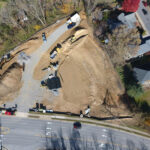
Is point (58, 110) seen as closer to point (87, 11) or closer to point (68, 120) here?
point (68, 120)

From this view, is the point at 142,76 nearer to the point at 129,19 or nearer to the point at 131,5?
the point at 129,19

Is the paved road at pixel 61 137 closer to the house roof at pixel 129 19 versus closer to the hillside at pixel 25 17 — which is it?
the hillside at pixel 25 17

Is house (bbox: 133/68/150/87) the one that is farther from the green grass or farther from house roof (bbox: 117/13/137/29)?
house roof (bbox: 117/13/137/29)

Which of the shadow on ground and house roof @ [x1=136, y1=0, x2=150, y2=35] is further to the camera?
house roof @ [x1=136, y1=0, x2=150, y2=35]

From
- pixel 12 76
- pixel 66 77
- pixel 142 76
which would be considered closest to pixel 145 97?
pixel 142 76

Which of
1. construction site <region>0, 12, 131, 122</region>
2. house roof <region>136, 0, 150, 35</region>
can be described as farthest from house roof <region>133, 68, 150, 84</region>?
house roof <region>136, 0, 150, 35</region>

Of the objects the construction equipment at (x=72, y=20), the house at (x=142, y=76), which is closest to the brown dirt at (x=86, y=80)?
the construction equipment at (x=72, y=20)
